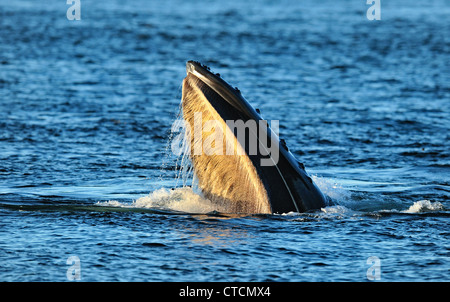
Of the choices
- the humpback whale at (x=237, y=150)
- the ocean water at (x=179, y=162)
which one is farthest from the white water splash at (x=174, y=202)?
the humpback whale at (x=237, y=150)

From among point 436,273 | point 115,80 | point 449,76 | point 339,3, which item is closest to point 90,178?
point 436,273

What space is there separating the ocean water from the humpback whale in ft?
1.47

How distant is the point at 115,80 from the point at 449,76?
10205 millimetres

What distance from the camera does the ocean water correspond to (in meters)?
9.06

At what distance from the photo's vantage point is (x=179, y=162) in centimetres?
1614

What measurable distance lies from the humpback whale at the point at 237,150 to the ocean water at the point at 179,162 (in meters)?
0.45

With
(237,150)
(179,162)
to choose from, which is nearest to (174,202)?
(237,150)

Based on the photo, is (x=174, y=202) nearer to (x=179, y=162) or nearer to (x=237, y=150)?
(x=237, y=150)

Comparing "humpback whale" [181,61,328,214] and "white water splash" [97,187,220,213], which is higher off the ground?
"humpback whale" [181,61,328,214]

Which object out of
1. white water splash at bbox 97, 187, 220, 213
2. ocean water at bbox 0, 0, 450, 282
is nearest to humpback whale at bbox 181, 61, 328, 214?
ocean water at bbox 0, 0, 450, 282

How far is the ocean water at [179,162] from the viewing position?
9062mm

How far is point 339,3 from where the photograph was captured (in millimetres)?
53781

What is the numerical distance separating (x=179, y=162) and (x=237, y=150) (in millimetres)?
6975

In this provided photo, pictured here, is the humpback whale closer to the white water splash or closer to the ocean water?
the ocean water
